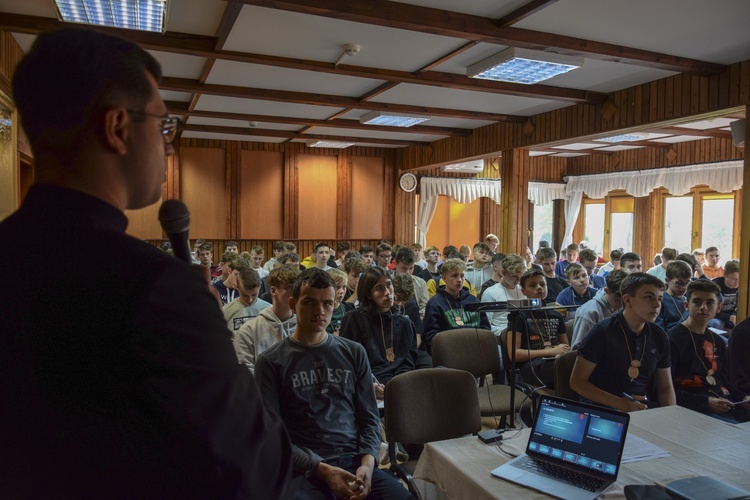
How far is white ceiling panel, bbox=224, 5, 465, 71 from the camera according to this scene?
409 cm

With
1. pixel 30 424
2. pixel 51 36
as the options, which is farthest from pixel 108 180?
pixel 30 424

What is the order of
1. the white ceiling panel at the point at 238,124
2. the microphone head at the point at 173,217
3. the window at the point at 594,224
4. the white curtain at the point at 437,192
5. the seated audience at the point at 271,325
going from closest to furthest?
1. the microphone head at the point at 173,217
2. the seated audience at the point at 271,325
3. the white ceiling panel at the point at 238,124
4. the white curtain at the point at 437,192
5. the window at the point at 594,224

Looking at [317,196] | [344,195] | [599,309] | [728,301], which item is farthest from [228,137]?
[728,301]

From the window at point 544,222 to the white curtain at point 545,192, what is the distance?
443 mm

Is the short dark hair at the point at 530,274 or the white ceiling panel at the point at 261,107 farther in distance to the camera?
the white ceiling panel at the point at 261,107

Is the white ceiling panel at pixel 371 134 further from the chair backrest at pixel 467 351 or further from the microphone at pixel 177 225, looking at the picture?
the microphone at pixel 177 225

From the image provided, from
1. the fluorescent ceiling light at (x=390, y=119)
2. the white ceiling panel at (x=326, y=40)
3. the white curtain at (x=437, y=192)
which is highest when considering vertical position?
the white ceiling panel at (x=326, y=40)

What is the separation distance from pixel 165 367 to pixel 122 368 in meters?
0.05

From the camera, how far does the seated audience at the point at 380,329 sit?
365cm

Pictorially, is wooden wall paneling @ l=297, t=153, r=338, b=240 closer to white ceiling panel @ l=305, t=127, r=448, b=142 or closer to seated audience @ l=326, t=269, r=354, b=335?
white ceiling panel @ l=305, t=127, r=448, b=142

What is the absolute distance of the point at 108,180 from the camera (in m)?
0.71

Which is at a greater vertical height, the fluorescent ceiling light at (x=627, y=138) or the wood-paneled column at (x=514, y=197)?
the fluorescent ceiling light at (x=627, y=138)

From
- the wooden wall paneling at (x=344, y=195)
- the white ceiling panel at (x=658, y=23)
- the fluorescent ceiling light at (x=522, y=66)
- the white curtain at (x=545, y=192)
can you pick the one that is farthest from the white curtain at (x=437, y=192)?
the white ceiling panel at (x=658, y=23)

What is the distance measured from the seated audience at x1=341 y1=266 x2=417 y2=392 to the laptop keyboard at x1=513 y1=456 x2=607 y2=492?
5.38ft
